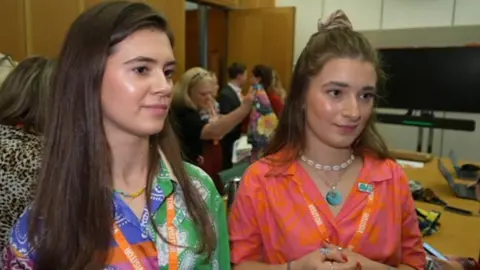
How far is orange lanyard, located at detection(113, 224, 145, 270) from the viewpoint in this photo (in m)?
0.91

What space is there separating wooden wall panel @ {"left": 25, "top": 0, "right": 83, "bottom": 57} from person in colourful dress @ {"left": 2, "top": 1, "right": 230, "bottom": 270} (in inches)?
120

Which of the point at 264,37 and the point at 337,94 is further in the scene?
the point at 264,37

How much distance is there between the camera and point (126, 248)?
926 mm

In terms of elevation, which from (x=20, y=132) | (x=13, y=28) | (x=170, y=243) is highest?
(x=13, y=28)

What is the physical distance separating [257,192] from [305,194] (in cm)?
14

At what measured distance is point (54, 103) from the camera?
97 cm

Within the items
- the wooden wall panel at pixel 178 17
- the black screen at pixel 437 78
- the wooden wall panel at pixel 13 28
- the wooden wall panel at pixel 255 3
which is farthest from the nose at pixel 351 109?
the wooden wall panel at pixel 255 3

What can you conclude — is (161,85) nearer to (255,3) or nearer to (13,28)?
(13,28)

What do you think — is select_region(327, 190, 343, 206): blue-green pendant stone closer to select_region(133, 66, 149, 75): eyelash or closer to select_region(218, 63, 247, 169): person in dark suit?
select_region(133, 66, 149, 75): eyelash

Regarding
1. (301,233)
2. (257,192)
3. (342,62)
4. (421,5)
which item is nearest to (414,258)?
(301,233)

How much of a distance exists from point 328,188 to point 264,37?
18.0 ft

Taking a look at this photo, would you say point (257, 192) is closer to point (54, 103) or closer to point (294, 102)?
point (294, 102)

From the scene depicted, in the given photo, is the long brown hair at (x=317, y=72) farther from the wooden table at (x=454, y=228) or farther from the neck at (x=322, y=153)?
the wooden table at (x=454, y=228)

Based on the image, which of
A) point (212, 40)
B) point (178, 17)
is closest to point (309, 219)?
point (178, 17)
